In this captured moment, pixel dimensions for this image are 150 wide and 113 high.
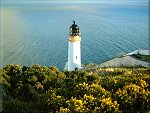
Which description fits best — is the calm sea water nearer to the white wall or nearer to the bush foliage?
the white wall

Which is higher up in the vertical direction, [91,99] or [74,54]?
[91,99]

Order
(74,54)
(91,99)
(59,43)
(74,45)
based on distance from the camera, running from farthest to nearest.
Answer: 1. (59,43)
2. (74,54)
3. (74,45)
4. (91,99)

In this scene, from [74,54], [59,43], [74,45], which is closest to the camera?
[74,45]

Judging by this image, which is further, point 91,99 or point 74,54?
point 74,54

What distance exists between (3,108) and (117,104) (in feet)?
10.5

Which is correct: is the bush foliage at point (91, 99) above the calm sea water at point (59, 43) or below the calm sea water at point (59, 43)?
above

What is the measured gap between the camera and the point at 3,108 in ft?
29.7

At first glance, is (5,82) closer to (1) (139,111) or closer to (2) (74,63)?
(1) (139,111)

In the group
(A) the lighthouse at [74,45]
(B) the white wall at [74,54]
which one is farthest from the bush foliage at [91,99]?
(B) the white wall at [74,54]

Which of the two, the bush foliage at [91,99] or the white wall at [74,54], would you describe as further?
the white wall at [74,54]

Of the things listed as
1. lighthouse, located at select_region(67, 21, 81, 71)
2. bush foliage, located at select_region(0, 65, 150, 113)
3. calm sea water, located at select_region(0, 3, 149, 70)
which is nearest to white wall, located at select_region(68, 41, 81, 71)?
lighthouse, located at select_region(67, 21, 81, 71)

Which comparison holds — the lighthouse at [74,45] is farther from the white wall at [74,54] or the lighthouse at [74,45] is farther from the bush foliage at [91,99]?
the bush foliage at [91,99]

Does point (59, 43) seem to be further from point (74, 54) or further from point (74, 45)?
point (74, 45)

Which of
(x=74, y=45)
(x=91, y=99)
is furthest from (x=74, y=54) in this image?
(x=91, y=99)
